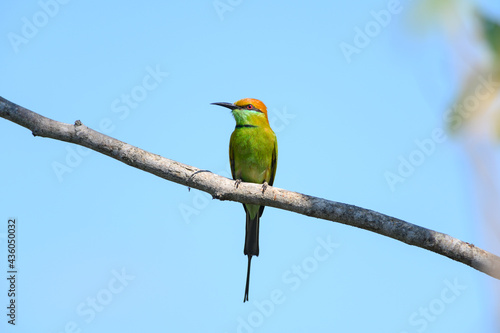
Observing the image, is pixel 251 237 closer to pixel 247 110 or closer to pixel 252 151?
pixel 252 151

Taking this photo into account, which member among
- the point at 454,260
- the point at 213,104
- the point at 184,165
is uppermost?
the point at 213,104

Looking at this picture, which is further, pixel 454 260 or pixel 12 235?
pixel 12 235

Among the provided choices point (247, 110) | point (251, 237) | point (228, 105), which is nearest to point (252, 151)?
point (247, 110)

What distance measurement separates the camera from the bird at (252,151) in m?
4.49

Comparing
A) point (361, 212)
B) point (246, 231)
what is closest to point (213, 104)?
point (246, 231)

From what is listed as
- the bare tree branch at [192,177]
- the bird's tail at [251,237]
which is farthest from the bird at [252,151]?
the bare tree branch at [192,177]

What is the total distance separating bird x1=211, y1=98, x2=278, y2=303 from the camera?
4.49m

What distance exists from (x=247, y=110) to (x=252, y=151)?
465mm

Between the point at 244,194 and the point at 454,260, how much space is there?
1205 millimetres

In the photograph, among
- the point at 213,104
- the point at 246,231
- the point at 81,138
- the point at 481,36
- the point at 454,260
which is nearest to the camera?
the point at 481,36

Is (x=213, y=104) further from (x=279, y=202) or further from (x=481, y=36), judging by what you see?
(x=481, y=36)

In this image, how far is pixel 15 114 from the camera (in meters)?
3.00

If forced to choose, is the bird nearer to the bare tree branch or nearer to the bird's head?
the bird's head

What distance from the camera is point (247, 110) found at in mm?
4805
